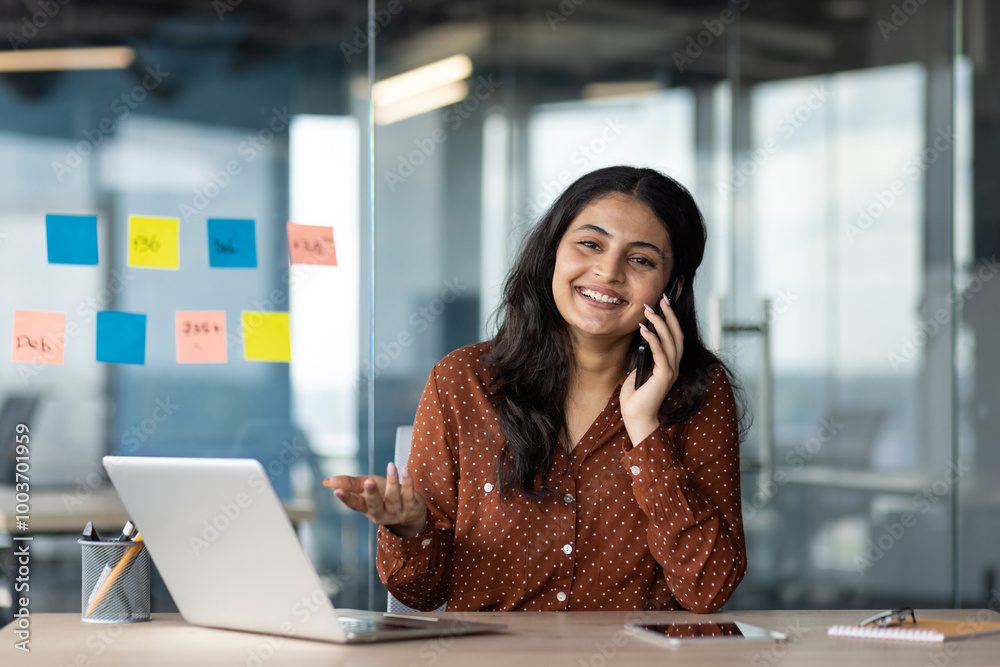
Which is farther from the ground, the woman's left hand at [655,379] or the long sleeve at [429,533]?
the woman's left hand at [655,379]

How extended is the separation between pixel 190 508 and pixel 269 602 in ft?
0.47

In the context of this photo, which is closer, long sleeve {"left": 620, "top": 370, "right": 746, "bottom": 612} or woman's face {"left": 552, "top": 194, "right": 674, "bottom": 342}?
long sleeve {"left": 620, "top": 370, "right": 746, "bottom": 612}

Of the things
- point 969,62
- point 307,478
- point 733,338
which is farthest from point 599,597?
point 969,62

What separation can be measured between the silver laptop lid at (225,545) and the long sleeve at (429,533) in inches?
14.9

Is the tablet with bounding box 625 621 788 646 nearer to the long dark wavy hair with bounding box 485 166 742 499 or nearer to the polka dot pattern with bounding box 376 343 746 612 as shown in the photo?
the polka dot pattern with bounding box 376 343 746 612

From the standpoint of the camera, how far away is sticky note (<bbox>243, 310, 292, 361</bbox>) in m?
2.71

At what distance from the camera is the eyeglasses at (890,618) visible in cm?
130

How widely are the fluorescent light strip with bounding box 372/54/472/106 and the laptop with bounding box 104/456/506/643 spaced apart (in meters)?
1.80

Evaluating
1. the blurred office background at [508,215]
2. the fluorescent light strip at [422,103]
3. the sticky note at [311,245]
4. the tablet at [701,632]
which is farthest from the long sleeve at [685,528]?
the fluorescent light strip at [422,103]

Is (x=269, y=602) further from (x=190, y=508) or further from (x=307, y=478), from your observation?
(x=307, y=478)

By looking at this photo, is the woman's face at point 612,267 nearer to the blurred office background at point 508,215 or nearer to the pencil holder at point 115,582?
the pencil holder at point 115,582

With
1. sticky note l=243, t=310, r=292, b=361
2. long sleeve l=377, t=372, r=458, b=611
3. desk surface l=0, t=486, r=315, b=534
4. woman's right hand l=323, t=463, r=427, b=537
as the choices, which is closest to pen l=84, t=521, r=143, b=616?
woman's right hand l=323, t=463, r=427, b=537

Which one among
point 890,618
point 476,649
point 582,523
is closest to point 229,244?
point 582,523

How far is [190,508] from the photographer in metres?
1.19
